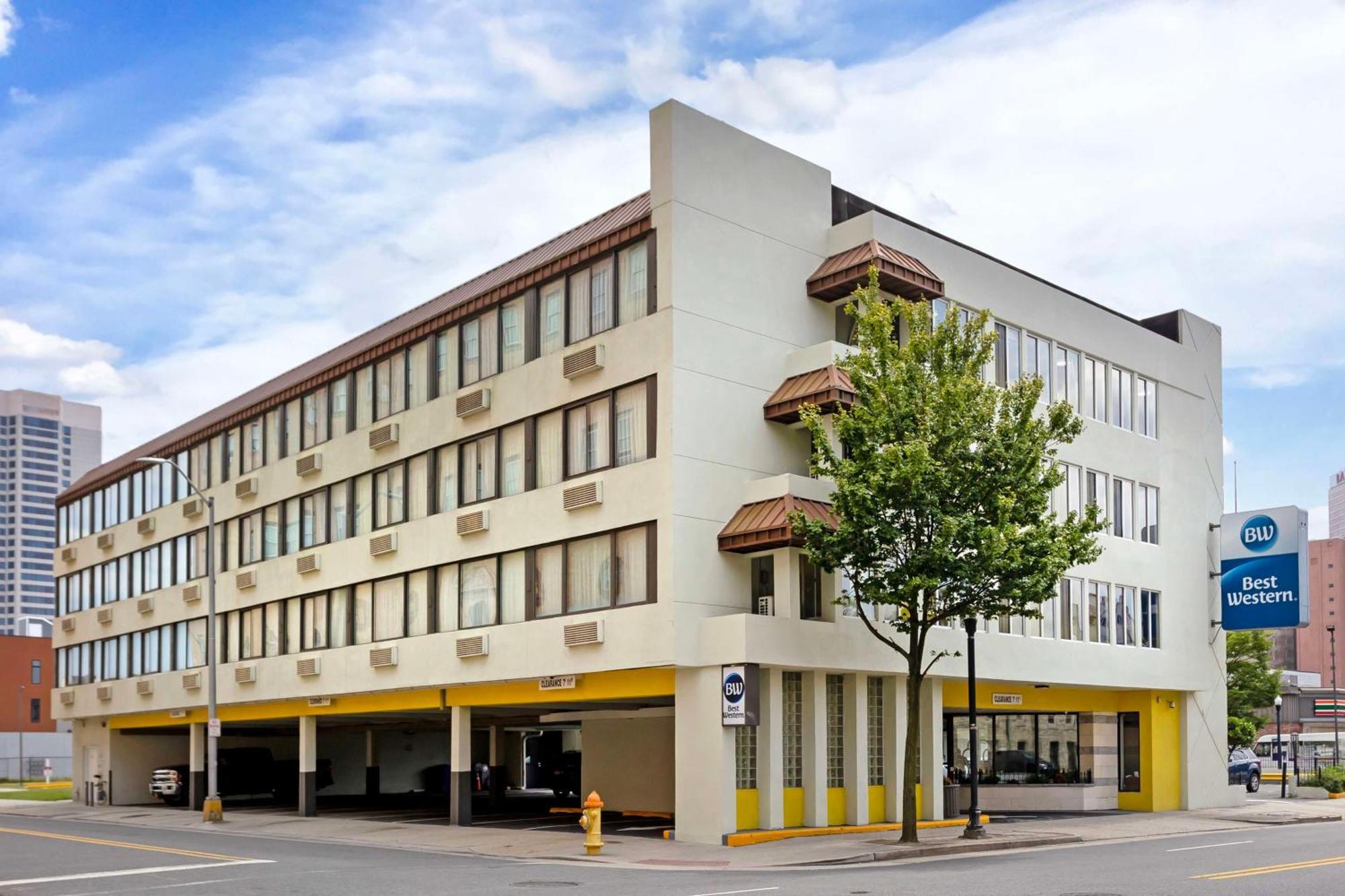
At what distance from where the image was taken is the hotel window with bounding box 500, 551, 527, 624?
32.0 m

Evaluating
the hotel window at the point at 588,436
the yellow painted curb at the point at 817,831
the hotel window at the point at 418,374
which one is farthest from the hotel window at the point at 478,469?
the yellow painted curb at the point at 817,831

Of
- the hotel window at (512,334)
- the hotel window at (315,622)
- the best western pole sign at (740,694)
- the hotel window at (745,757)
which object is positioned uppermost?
the hotel window at (512,334)

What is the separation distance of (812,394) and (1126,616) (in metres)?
14.6

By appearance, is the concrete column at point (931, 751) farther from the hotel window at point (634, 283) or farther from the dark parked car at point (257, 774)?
the dark parked car at point (257, 774)

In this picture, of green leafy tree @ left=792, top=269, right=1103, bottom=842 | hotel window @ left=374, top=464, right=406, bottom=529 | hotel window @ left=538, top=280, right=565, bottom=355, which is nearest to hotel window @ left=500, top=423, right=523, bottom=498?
hotel window @ left=538, top=280, right=565, bottom=355

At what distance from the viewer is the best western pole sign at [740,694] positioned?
26625mm

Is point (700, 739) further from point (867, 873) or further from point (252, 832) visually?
point (252, 832)

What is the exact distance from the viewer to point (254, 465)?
44.8 meters

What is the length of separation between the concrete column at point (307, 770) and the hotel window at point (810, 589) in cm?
1823

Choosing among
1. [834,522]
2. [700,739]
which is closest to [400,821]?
[700,739]

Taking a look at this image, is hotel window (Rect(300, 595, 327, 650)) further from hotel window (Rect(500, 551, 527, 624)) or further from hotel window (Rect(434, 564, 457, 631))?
hotel window (Rect(500, 551, 527, 624))

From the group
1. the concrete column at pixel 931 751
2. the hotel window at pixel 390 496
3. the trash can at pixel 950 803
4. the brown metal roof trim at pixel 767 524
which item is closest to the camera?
the brown metal roof trim at pixel 767 524

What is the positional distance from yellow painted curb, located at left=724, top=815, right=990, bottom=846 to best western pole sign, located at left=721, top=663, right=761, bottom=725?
2.25m

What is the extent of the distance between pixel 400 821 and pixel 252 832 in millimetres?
3882
